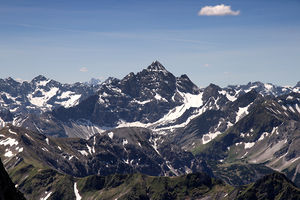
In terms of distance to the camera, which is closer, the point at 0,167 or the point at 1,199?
the point at 1,199

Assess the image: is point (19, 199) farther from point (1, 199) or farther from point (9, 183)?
point (1, 199)

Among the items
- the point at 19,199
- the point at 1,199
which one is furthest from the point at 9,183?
the point at 1,199

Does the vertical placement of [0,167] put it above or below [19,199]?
above

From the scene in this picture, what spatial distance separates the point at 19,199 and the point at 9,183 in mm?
3964

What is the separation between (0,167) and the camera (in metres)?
93.6

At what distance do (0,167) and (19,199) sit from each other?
8.00 meters

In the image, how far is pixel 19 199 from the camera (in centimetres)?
9662

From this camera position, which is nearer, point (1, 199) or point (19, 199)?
Result: point (1, 199)

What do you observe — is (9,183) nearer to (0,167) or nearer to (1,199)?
(0,167)

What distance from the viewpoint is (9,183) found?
95.4m

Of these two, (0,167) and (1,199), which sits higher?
(0,167)

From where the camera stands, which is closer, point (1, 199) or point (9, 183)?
point (1, 199)

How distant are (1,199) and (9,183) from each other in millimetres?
10107
